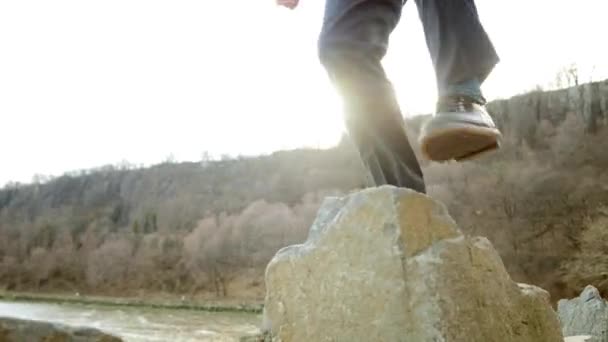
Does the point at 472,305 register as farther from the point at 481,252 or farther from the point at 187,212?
the point at 187,212

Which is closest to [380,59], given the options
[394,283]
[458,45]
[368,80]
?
[368,80]

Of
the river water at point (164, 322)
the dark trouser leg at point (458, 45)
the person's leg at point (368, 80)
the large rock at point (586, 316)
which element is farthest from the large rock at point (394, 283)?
the river water at point (164, 322)

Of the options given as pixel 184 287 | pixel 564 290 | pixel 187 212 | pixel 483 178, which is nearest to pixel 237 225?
pixel 184 287

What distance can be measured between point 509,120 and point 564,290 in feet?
84.8

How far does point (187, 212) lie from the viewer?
66688mm

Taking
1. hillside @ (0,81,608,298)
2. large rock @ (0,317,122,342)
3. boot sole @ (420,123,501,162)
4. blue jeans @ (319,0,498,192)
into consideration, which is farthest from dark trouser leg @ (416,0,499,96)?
hillside @ (0,81,608,298)

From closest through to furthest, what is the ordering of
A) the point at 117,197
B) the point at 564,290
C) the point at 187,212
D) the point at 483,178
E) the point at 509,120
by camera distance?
the point at 564,290
the point at 483,178
the point at 509,120
the point at 187,212
the point at 117,197

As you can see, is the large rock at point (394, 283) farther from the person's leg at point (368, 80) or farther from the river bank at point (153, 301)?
the river bank at point (153, 301)

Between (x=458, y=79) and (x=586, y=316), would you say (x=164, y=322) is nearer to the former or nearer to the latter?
(x=586, y=316)

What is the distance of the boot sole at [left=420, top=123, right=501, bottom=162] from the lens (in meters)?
1.44

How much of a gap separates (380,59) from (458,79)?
264mm

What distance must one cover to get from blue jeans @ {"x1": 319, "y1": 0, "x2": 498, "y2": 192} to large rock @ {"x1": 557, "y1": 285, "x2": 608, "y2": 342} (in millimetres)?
5466

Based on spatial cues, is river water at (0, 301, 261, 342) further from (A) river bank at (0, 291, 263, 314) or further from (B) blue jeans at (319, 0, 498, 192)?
(B) blue jeans at (319, 0, 498, 192)

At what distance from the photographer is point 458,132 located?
1439 mm
